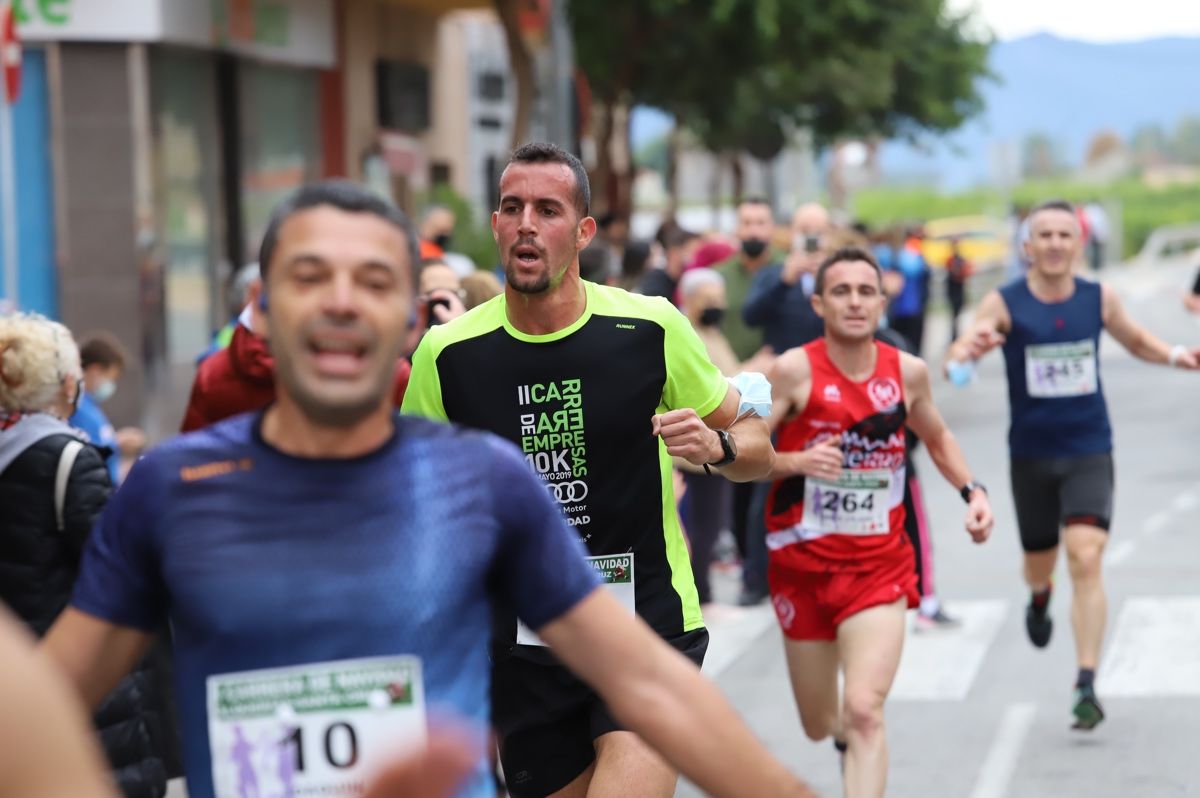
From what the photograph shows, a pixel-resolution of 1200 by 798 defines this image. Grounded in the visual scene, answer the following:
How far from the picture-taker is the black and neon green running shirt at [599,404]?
5.26m

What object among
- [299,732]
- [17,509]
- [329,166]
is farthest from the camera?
[329,166]

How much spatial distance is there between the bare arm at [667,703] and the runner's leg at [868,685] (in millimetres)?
3709

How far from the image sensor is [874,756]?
21.6 ft

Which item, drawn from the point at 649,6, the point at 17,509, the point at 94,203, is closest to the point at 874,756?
the point at 17,509

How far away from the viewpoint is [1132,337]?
9469 millimetres

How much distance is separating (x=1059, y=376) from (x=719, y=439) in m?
4.43

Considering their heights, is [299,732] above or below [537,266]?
below

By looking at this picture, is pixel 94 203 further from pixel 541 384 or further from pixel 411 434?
pixel 411 434

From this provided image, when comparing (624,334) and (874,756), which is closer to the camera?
(624,334)

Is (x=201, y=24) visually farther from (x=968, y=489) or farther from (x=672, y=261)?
(x=968, y=489)

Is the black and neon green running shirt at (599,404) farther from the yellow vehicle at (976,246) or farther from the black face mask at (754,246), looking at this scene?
the yellow vehicle at (976,246)

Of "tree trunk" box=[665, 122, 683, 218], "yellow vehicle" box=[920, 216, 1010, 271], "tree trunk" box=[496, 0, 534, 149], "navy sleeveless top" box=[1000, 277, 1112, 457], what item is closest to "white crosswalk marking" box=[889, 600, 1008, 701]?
"navy sleeveless top" box=[1000, 277, 1112, 457]

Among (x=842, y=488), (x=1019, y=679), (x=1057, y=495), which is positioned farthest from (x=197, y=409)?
(x=1019, y=679)

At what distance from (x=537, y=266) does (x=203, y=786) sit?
246cm
